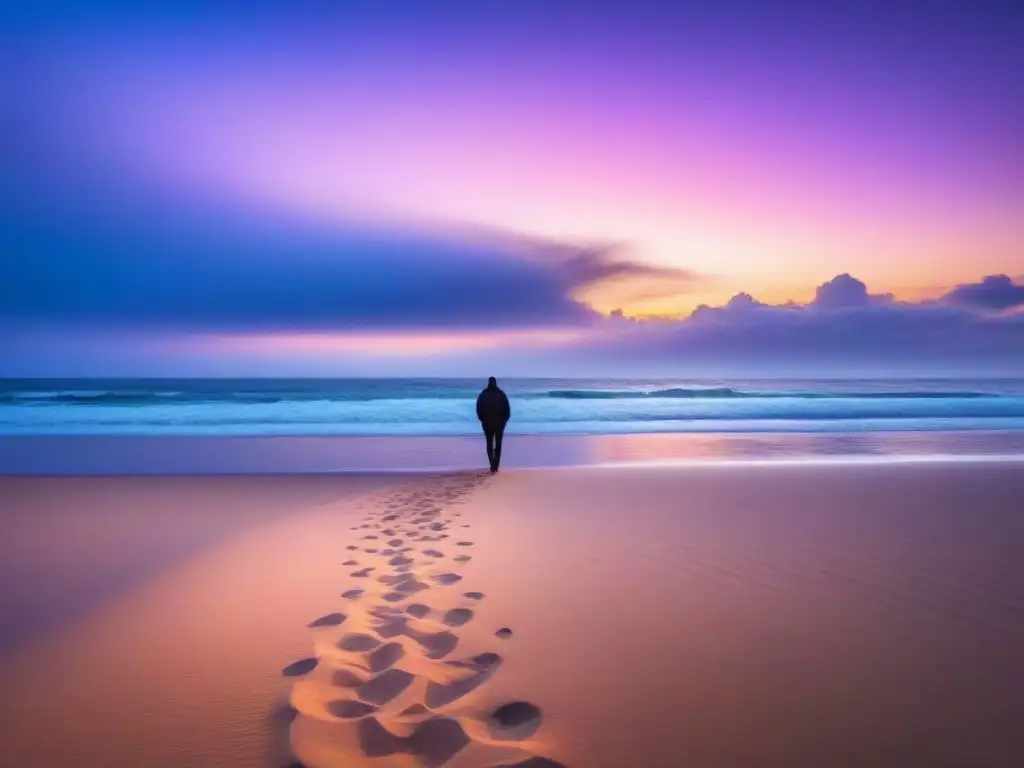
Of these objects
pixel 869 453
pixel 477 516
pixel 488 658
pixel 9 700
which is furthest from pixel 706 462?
pixel 9 700

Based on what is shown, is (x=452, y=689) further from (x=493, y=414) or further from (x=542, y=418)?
(x=542, y=418)

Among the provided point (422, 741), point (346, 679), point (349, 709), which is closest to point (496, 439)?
point (346, 679)

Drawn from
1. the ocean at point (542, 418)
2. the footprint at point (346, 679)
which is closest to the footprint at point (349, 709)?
the footprint at point (346, 679)

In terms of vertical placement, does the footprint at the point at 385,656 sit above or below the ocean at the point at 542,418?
above

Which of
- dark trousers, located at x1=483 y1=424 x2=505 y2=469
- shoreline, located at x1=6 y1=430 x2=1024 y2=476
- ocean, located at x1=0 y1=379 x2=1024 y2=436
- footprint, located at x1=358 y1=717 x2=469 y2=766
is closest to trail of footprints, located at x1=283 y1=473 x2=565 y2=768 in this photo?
footprint, located at x1=358 y1=717 x2=469 y2=766

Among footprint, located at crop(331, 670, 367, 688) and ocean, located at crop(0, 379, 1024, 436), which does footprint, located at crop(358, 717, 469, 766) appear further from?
ocean, located at crop(0, 379, 1024, 436)

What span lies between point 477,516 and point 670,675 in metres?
3.75

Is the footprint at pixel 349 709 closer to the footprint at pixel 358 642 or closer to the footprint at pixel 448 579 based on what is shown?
the footprint at pixel 358 642

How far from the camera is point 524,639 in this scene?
11.1ft

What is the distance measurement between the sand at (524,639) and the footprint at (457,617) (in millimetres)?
27

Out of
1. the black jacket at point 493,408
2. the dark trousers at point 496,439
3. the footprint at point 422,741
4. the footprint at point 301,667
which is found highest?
the black jacket at point 493,408

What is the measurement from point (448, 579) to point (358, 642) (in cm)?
118

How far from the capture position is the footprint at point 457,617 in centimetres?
358

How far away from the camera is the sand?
2.46 meters
